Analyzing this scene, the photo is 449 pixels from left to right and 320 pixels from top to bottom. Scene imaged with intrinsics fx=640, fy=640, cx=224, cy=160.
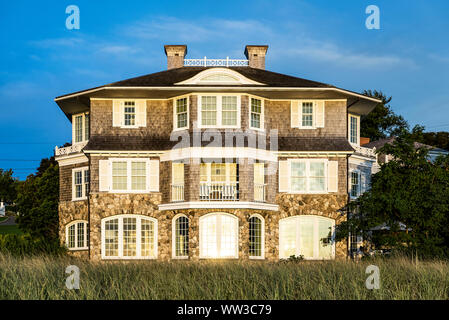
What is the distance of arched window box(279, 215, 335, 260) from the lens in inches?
1380

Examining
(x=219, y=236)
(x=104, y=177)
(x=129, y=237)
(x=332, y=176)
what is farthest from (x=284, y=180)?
(x=104, y=177)

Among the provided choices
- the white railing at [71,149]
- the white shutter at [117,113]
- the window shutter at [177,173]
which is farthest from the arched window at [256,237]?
the white railing at [71,149]

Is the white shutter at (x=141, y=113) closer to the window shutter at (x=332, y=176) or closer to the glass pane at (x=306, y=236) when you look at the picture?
the glass pane at (x=306, y=236)

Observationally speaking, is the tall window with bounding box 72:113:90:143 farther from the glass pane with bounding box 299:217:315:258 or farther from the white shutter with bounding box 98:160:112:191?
the glass pane with bounding box 299:217:315:258

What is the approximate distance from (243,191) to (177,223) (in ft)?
13.4

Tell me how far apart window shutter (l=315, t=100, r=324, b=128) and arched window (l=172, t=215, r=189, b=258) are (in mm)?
9306

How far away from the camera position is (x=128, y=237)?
34781mm

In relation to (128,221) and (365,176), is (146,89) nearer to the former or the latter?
(128,221)

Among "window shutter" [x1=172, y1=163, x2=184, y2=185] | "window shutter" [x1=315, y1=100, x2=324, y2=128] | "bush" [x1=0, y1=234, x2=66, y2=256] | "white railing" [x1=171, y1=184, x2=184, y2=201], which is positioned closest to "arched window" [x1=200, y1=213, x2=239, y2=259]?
"white railing" [x1=171, y1=184, x2=184, y2=201]

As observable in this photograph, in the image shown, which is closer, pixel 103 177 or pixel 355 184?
pixel 103 177

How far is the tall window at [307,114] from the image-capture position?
36.7 metres

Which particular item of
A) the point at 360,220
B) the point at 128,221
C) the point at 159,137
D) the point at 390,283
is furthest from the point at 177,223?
the point at 390,283

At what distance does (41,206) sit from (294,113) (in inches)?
776

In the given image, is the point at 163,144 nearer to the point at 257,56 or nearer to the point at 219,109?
the point at 219,109
